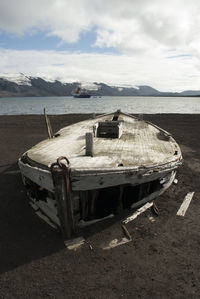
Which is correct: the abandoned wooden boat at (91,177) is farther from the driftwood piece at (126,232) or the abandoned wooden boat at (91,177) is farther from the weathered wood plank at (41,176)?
the driftwood piece at (126,232)

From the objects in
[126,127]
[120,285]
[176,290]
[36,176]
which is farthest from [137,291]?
[126,127]

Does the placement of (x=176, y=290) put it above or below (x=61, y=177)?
below

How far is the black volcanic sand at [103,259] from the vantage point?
5520mm

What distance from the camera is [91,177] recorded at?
22.0 feet

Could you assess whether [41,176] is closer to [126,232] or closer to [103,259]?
[103,259]

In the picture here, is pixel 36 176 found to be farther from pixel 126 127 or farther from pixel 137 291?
pixel 126 127

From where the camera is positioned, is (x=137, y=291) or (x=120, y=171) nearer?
(x=137, y=291)

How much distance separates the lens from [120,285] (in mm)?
5621

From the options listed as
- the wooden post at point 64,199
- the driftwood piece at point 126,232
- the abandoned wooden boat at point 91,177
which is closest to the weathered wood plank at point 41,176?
the abandoned wooden boat at point 91,177

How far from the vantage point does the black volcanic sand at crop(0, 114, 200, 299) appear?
5.52 metres

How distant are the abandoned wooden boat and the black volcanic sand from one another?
0.60 meters

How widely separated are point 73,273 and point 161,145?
290 inches

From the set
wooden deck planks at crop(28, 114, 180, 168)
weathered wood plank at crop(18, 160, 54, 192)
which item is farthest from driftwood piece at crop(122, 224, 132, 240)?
weathered wood plank at crop(18, 160, 54, 192)

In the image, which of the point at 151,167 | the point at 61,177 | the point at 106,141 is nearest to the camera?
the point at 61,177
